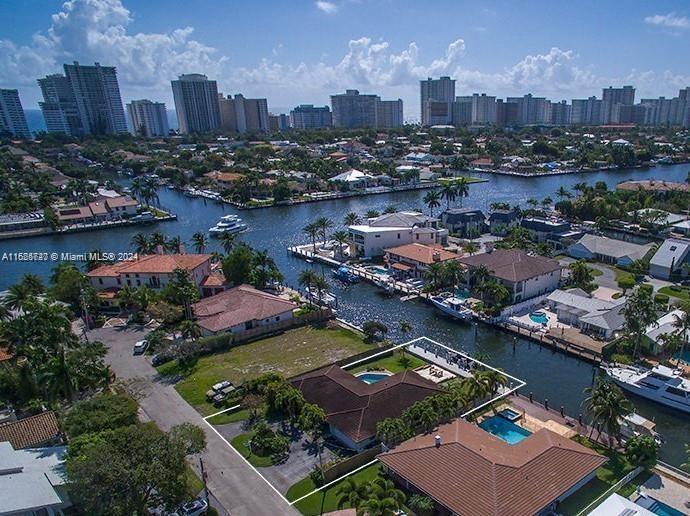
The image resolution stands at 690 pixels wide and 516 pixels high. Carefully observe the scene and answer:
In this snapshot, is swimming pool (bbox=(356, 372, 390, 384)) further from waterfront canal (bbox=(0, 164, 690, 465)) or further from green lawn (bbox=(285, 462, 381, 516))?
green lawn (bbox=(285, 462, 381, 516))

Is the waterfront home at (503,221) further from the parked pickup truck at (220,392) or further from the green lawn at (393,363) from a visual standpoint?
the parked pickup truck at (220,392)

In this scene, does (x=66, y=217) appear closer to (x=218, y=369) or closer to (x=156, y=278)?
(x=156, y=278)

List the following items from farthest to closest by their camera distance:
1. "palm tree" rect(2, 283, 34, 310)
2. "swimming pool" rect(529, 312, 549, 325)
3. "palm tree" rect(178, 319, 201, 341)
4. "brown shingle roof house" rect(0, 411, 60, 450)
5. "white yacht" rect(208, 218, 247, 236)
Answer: "white yacht" rect(208, 218, 247, 236) → "swimming pool" rect(529, 312, 549, 325) → "palm tree" rect(2, 283, 34, 310) → "palm tree" rect(178, 319, 201, 341) → "brown shingle roof house" rect(0, 411, 60, 450)

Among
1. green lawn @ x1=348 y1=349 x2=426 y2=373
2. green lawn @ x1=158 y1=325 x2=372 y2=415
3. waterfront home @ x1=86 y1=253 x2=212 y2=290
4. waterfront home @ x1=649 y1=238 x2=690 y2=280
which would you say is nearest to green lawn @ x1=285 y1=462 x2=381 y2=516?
green lawn @ x1=158 y1=325 x2=372 y2=415

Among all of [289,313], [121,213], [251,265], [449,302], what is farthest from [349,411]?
[121,213]

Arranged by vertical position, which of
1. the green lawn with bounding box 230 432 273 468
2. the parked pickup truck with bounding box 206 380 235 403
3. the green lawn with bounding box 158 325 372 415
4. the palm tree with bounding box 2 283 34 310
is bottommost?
the green lawn with bounding box 158 325 372 415

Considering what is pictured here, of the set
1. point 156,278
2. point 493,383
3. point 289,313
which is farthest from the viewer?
point 156,278

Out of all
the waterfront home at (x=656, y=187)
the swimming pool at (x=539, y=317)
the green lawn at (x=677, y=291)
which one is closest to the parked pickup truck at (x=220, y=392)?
the swimming pool at (x=539, y=317)
